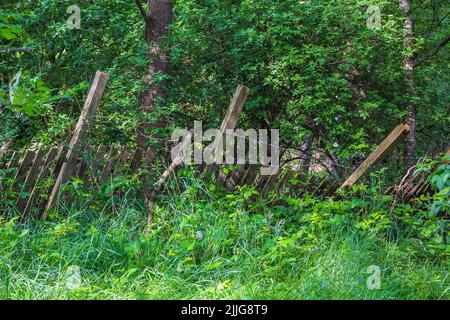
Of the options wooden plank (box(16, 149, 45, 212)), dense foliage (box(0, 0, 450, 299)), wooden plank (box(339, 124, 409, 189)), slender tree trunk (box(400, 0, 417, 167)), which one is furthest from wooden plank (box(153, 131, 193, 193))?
slender tree trunk (box(400, 0, 417, 167))

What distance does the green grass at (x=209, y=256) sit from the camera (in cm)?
490

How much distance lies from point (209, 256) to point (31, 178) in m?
1.96

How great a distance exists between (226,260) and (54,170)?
2075 mm

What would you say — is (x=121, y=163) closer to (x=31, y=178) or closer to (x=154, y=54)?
(x=31, y=178)

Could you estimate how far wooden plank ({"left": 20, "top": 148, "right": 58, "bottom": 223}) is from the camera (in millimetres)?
6184

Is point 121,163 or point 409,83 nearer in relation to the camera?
point 121,163

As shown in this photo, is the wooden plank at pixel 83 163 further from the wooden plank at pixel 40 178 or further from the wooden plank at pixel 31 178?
the wooden plank at pixel 31 178

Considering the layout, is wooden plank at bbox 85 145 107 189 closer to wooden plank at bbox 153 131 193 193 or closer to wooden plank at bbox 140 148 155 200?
wooden plank at bbox 140 148 155 200

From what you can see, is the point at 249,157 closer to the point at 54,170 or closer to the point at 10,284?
the point at 54,170

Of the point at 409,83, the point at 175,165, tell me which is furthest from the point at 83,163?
the point at 409,83

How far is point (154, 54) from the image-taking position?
26.3 ft

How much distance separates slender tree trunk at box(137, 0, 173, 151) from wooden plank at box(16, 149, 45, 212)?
1.31 m

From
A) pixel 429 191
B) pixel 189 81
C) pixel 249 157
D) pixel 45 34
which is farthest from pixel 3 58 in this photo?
pixel 429 191

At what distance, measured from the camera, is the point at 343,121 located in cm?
821
